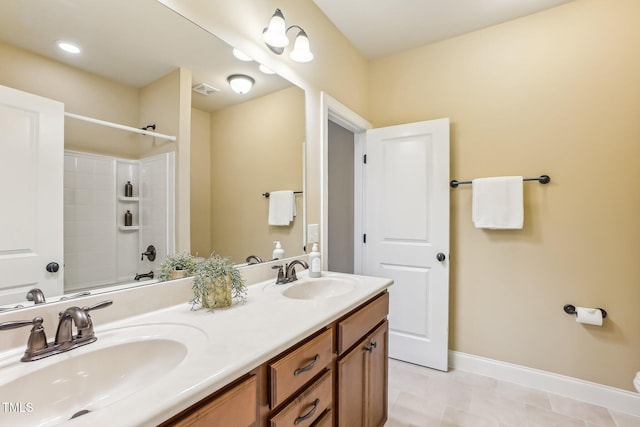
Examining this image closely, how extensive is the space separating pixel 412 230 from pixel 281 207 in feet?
3.85

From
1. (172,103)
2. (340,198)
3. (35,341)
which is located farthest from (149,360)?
(340,198)

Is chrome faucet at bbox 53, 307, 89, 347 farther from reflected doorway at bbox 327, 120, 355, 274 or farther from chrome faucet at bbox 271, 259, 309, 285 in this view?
reflected doorway at bbox 327, 120, 355, 274

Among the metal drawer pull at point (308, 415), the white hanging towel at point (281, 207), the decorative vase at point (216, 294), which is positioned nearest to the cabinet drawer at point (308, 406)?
the metal drawer pull at point (308, 415)

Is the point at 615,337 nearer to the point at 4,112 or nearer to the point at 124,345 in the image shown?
the point at 124,345

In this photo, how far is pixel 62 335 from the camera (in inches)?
29.6

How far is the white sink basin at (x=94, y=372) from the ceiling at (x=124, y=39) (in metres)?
0.85

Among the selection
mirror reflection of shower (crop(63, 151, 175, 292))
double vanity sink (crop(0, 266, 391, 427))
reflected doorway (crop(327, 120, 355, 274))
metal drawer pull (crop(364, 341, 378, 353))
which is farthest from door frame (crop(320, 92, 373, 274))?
mirror reflection of shower (crop(63, 151, 175, 292))

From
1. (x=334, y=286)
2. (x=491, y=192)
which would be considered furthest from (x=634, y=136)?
(x=334, y=286)

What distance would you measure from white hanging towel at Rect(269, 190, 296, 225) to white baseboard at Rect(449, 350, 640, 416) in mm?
1741

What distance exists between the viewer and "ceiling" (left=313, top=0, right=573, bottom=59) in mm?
1961

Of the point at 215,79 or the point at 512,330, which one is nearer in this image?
the point at 215,79

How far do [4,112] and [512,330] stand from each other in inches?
112

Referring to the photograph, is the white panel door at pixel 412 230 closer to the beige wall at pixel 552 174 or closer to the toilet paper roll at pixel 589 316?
the beige wall at pixel 552 174

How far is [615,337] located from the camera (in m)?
1.82
